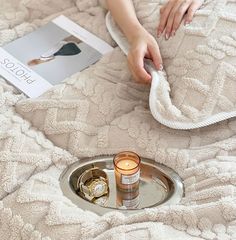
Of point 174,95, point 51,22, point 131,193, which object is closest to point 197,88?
point 174,95

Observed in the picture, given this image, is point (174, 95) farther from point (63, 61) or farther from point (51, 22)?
point (51, 22)

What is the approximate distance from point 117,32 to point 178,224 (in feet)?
2.29

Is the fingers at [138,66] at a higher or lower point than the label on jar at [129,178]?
higher

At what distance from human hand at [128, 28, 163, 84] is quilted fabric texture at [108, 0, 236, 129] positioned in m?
0.03

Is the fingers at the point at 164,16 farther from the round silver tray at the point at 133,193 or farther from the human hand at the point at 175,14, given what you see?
the round silver tray at the point at 133,193

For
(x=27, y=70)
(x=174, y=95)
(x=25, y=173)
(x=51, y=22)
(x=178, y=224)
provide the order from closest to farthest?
(x=178, y=224)
(x=25, y=173)
(x=174, y=95)
(x=27, y=70)
(x=51, y=22)

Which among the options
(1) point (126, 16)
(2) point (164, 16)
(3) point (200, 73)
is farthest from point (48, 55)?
(3) point (200, 73)

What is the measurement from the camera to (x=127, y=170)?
4.05ft

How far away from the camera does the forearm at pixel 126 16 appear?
1.53 m

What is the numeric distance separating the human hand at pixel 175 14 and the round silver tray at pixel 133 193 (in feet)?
1.27

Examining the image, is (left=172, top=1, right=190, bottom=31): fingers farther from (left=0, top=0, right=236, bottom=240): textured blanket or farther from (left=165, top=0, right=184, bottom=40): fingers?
(left=0, top=0, right=236, bottom=240): textured blanket

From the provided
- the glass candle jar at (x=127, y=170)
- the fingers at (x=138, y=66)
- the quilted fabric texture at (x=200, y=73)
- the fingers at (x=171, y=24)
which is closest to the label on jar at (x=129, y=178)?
the glass candle jar at (x=127, y=170)

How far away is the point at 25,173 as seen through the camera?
1262 mm

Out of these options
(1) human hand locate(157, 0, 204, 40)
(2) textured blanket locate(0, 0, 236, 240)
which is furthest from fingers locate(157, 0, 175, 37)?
(2) textured blanket locate(0, 0, 236, 240)
